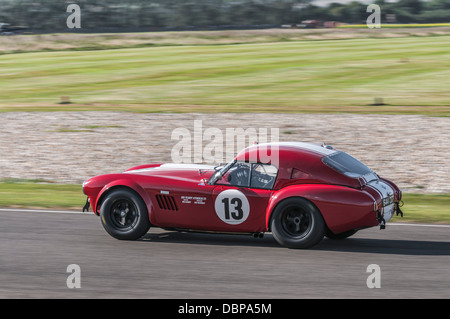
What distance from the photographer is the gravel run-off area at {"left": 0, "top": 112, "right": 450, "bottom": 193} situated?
16031mm

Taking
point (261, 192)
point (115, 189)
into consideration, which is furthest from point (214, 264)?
point (115, 189)

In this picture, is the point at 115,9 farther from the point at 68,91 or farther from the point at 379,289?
the point at 379,289

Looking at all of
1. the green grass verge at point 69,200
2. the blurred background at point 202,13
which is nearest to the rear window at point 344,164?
the green grass verge at point 69,200

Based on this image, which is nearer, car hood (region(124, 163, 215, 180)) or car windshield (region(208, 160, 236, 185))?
car windshield (region(208, 160, 236, 185))

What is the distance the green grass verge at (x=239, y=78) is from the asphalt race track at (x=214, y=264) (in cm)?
1294

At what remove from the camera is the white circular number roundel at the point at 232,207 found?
28.9 feet

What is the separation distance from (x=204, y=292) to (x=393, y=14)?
259ft

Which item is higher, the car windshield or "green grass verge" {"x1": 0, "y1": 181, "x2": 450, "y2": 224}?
the car windshield

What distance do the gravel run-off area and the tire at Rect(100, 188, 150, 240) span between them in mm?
6284

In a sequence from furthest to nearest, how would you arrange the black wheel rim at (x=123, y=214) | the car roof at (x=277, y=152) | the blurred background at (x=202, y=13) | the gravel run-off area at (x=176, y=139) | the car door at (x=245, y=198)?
the blurred background at (x=202, y=13) < the gravel run-off area at (x=176, y=139) < the black wheel rim at (x=123, y=214) < the car roof at (x=277, y=152) < the car door at (x=245, y=198)

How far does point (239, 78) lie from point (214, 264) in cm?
2503

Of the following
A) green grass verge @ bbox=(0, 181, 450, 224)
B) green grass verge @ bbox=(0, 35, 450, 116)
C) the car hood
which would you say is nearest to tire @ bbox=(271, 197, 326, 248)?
the car hood

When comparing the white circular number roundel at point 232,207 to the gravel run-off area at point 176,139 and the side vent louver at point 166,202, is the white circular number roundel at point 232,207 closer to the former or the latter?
the side vent louver at point 166,202

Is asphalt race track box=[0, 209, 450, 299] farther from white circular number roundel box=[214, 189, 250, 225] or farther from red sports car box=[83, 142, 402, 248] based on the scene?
white circular number roundel box=[214, 189, 250, 225]
